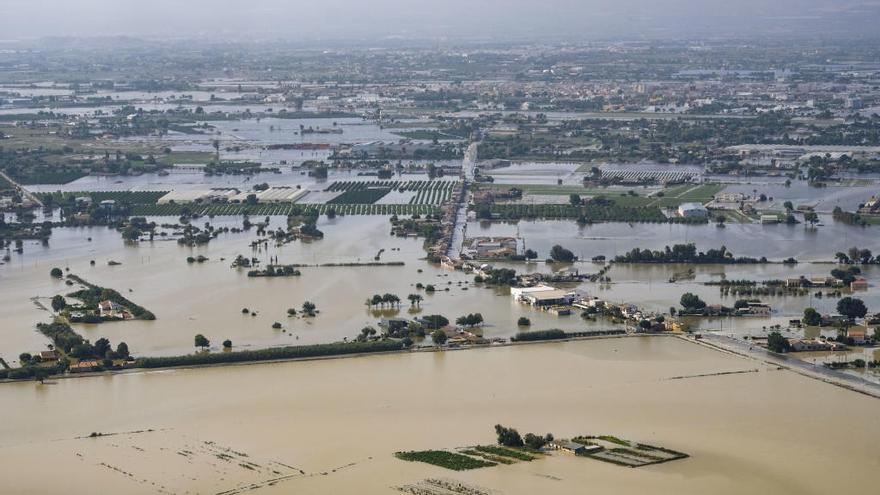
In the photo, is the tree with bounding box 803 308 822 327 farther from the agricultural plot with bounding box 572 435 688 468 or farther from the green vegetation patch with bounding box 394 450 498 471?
the green vegetation patch with bounding box 394 450 498 471

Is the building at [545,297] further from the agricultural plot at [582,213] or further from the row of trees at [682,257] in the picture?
the agricultural plot at [582,213]

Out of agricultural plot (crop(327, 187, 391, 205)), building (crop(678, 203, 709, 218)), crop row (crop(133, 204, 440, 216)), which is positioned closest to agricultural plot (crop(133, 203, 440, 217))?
crop row (crop(133, 204, 440, 216))

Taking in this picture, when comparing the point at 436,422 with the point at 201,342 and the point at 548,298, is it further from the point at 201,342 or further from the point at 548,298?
the point at 548,298

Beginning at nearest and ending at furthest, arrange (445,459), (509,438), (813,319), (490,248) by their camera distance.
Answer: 1. (445,459)
2. (509,438)
3. (813,319)
4. (490,248)

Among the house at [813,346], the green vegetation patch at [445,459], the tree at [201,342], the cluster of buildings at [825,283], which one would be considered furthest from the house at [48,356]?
the cluster of buildings at [825,283]

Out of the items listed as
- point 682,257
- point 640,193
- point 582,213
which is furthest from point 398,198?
point 682,257

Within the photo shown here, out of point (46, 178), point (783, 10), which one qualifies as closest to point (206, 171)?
point (46, 178)
